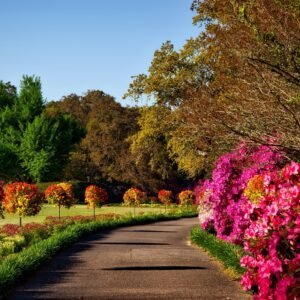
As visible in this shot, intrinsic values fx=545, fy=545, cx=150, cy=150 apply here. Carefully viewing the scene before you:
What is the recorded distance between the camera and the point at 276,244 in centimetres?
510

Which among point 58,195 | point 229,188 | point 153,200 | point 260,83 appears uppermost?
point 260,83

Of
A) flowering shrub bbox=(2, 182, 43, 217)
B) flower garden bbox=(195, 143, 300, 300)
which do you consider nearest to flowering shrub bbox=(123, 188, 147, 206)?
flowering shrub bbox=(2, 182, 43, 217)

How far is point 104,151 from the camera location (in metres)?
58.9

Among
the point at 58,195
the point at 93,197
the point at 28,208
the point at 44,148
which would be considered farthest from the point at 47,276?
the point at 44,148

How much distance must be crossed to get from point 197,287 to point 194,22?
22041 mm

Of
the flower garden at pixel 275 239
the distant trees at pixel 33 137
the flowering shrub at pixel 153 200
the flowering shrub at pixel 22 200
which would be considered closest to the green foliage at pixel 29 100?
the distant trees at pixel 33 137

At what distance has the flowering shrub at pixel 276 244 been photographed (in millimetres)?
4895

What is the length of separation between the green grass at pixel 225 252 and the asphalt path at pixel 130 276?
22 cm

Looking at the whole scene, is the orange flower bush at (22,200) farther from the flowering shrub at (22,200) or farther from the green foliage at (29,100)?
the green foliage at (29,100)

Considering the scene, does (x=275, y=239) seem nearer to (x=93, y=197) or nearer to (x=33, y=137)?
(x=93, y=197)

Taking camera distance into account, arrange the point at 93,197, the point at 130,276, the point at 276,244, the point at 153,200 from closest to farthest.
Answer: the point at 276,244 < the point at 130,276 < the point at 93,197 < the point at 153,200

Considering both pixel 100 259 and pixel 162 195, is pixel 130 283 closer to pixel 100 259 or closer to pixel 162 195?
pixel 100 259

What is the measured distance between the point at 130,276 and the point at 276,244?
6.28 m

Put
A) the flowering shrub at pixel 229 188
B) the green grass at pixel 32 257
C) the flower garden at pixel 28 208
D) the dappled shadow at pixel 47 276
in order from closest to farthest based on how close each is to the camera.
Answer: the dappled shadow at pixel 47 276 → the green grass at pixel 32 257 → the flowering shrub at pixel 229 188 → the flower garden at pixel 28 208
